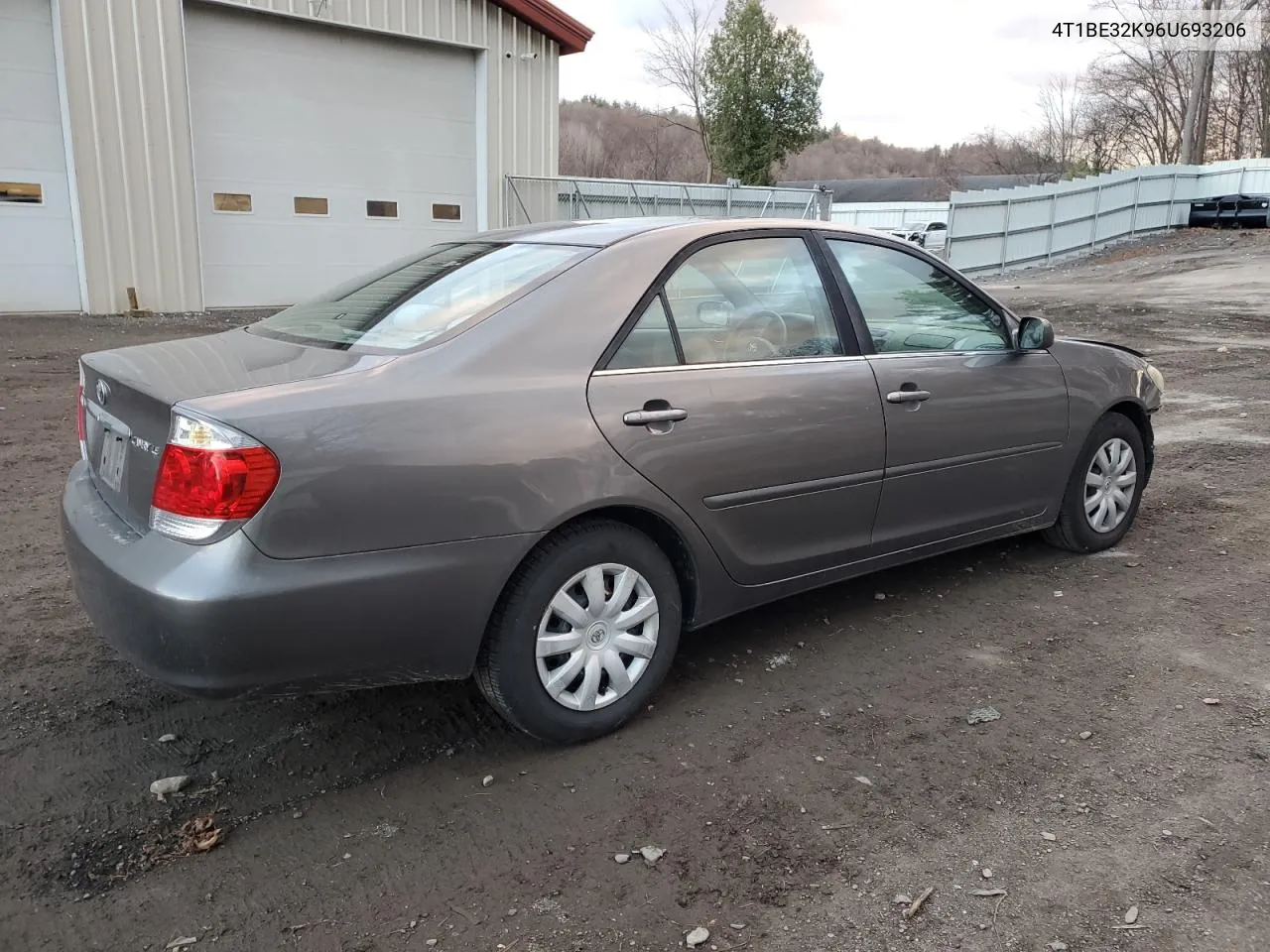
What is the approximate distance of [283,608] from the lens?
101 inches

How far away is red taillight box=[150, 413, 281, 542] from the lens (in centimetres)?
253

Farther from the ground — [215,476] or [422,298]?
[422,298]

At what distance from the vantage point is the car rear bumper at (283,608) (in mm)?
2531

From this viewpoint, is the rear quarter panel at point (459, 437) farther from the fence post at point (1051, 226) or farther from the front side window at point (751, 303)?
the fence post at point (1051, 226)

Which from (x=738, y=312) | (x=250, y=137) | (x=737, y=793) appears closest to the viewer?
(x=737, y=793)

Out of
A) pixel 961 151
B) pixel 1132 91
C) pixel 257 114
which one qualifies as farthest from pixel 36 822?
pixel 961 151

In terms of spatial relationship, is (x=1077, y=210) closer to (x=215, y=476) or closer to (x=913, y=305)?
(x=913, y=305)

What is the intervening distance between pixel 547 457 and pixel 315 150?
43.1ft

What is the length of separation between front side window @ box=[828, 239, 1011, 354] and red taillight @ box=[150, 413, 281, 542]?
2.35 meters

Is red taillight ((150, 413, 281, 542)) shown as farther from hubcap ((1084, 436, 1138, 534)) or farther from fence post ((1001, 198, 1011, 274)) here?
fence post ((1001, 198, 1011, 274))

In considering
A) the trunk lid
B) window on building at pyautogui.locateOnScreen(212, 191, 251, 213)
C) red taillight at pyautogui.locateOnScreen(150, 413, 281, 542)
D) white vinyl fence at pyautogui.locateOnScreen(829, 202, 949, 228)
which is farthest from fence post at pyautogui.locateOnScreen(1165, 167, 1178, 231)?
red taillight at pyautogui.locateOnScreen(150, 413, 281, 542)

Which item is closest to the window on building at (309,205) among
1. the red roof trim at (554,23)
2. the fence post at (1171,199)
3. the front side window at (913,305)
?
the red roof trim at (554,23)

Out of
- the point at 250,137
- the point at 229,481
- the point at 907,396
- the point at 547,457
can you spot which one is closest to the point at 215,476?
the point at 229,481

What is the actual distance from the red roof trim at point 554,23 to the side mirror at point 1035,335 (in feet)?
43.6
